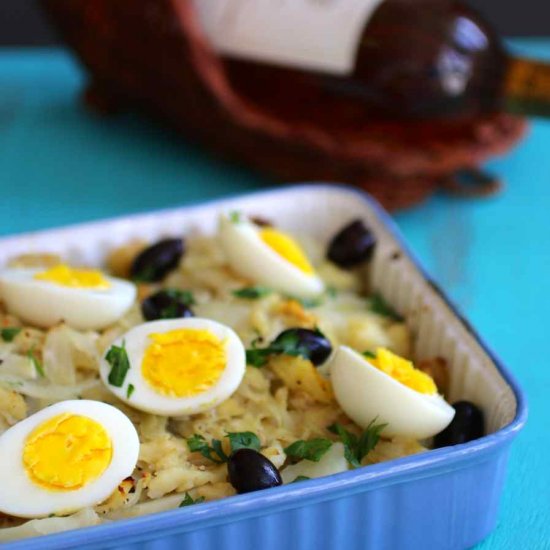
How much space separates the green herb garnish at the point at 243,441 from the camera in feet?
4.44

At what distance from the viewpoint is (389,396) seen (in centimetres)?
138

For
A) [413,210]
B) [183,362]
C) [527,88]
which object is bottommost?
[413,210]

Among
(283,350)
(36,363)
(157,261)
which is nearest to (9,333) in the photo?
(36,363)

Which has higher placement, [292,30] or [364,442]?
[292,30]

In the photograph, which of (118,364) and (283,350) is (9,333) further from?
(283,350)

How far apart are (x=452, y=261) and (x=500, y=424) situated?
92 cm

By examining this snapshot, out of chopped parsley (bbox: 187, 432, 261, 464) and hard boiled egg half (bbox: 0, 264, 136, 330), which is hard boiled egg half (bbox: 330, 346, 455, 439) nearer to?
chopped parsley (bbox: 187, 432, 261, 464)

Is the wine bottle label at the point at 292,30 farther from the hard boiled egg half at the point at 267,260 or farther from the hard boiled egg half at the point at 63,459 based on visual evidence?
the hard boiled egg half at the point at 63,459

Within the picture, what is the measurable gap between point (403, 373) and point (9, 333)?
0.70 meters

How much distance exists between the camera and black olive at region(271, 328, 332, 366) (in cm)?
153

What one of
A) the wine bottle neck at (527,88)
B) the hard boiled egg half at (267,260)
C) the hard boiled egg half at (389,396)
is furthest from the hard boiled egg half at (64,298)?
the wine bottle neck at (527,88)

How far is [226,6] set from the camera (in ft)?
7.98

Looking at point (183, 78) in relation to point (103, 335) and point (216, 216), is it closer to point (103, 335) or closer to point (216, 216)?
point (216, 216)

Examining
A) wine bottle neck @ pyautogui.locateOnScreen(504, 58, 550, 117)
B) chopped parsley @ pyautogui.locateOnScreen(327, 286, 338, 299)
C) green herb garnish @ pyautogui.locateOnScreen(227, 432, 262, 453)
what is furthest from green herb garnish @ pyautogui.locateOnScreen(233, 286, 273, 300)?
wine bottle neck @ pyautogui.locateOnScreen(504, 58, 550, 117)
